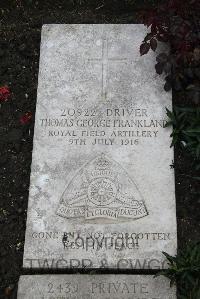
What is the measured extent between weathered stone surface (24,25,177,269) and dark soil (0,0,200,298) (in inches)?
7.5

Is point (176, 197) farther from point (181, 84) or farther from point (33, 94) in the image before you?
point (33, 94)

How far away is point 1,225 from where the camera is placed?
4062 mm

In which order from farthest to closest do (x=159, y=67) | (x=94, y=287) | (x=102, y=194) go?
1. (x=159, y=67)
2. (x=102, y=194)
3. (x=94, y=287)

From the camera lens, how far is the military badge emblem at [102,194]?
3.88 metres

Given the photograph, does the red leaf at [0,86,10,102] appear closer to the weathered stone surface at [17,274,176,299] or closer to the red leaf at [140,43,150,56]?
the red leaf at [140,43,150,56]

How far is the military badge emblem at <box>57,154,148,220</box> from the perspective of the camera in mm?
3885

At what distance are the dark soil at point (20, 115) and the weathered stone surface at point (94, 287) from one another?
250 mm

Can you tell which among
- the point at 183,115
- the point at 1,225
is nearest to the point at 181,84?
the point at 183,115

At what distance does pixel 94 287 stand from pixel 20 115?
1.76 meters

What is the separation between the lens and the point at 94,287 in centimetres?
365

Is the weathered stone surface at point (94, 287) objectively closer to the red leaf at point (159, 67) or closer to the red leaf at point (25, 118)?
the red leaf at point (25, 118)

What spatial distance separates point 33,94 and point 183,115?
144 cm

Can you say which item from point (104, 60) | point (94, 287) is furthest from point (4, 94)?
point (94, 287)

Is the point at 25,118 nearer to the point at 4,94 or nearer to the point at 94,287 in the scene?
the point at 4,94
